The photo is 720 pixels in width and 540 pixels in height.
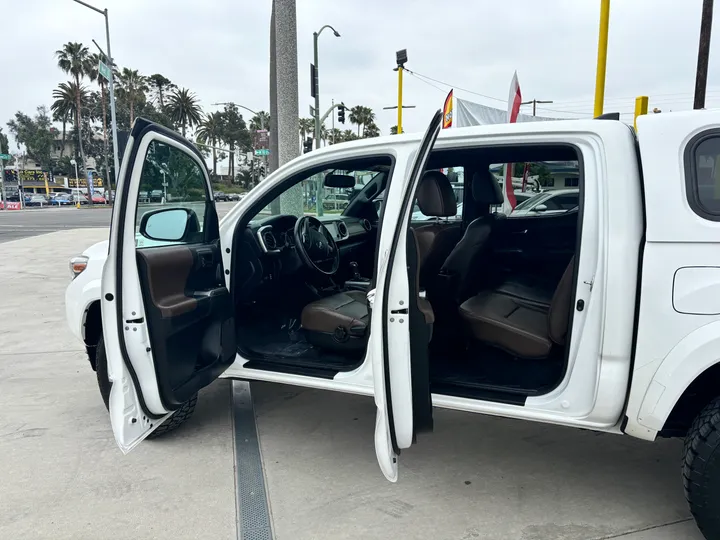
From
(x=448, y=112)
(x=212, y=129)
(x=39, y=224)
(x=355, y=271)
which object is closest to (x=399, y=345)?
(x=355, y=271)

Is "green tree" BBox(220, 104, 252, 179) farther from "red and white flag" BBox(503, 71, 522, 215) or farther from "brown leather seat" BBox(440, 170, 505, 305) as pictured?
"brown leather seat" BBox(440, 170, 505, 305)

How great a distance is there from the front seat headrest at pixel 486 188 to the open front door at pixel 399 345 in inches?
60.0

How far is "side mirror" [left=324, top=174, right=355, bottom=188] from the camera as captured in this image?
3905 mm

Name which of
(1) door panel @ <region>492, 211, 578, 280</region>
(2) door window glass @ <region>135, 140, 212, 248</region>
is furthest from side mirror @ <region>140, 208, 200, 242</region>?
(1) door panel @ <region>492, 211, 578, 280</region>

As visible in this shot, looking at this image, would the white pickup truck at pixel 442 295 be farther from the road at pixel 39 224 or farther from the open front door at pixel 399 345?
the road at pixel 39 224

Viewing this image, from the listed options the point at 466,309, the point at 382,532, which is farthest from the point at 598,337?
the point at 382,532

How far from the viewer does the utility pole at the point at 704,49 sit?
1028 centimetres

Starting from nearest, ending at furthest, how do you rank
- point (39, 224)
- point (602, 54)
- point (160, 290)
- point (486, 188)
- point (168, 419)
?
point (160, 290) → point (168, 419) → point (486, 188) → point (602, 54) → point (39, 224)

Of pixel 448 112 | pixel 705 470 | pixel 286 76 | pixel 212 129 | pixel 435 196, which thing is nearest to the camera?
pixel 705 470

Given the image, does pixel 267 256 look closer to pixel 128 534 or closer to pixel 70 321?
pixel 70 321

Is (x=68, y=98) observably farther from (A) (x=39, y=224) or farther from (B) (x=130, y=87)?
(A) (x=39, y=224)

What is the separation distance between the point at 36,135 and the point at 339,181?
93405 mm

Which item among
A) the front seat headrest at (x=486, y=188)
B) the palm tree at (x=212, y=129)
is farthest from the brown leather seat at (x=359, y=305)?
the palm tree at (x=212, y=129)

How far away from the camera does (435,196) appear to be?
9.23ft
